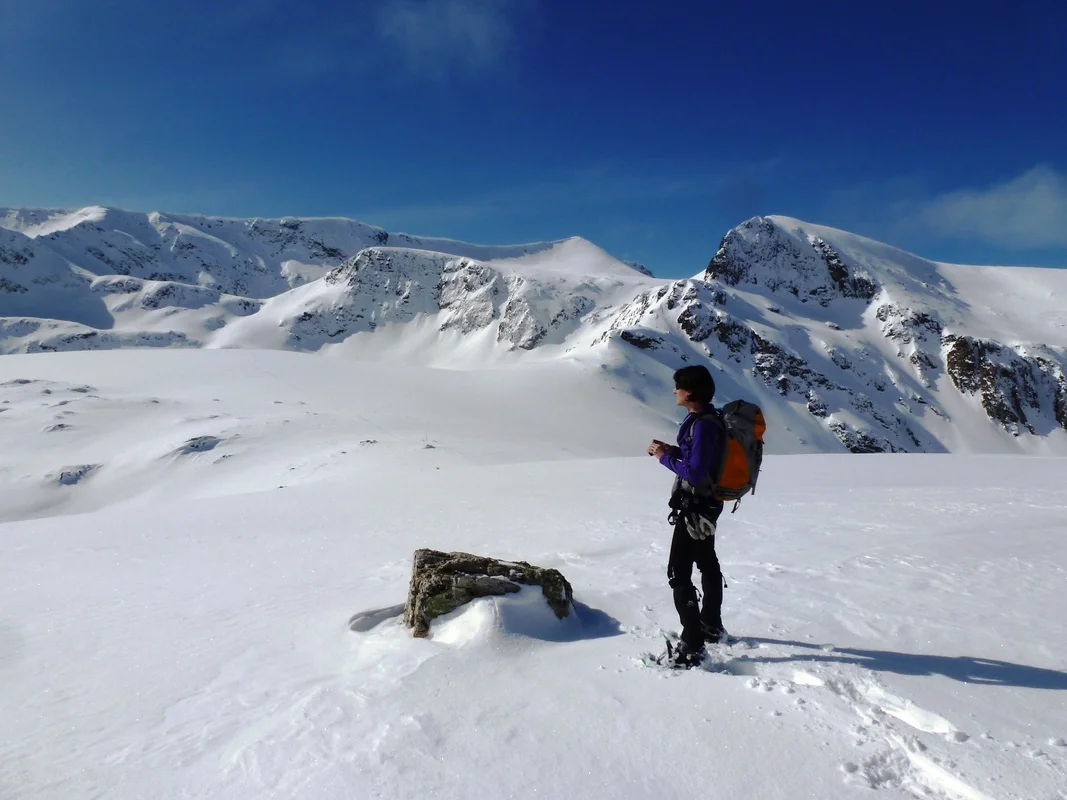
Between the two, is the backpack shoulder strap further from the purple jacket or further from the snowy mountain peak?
the snowy mountain peak

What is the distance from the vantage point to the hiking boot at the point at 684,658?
4.71 metres

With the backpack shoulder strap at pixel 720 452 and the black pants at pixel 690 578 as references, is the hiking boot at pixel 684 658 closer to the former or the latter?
the black pants at pixel 690 578

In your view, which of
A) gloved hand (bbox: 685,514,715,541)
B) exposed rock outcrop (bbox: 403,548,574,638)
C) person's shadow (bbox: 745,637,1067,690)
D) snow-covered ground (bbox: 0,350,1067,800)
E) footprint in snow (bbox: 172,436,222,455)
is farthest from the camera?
footprint in snow (bbox: 172,436,222,455)

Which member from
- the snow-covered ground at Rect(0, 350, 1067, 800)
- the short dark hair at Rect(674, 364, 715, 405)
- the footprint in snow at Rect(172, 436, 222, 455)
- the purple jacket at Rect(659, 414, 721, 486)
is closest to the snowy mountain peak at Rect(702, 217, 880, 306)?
the footprint in snow at Rect(172, 436, 222, 455)

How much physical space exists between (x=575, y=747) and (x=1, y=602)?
7920 mm

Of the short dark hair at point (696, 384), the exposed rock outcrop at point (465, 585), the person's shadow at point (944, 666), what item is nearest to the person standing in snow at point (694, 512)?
the short dark hair at point (696, 384)

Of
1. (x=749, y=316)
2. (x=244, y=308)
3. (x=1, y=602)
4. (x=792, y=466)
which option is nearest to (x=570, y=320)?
(x=749, y=316)

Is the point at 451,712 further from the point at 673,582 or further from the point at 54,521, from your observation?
the point at 54,521

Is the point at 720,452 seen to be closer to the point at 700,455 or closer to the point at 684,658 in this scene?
the point at 700,455

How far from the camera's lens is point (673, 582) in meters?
5.15

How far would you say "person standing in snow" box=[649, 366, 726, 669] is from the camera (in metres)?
4.79

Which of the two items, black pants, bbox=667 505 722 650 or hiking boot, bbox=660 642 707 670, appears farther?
black pants, bbox=667 505 722 650

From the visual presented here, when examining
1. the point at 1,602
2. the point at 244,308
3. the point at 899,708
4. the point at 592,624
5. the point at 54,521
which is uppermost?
the point at 244,308

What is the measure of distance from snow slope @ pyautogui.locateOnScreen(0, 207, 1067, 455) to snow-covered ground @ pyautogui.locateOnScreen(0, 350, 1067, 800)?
66.3 metres
